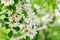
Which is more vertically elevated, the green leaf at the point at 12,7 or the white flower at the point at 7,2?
the white flower at the point at 7,2

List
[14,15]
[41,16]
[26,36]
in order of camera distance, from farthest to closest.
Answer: [41,16]
[26,36]
[14,15]

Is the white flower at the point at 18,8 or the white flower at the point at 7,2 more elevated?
the white flower at the point at 7,2

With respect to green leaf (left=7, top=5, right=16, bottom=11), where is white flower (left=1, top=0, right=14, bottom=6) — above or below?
above

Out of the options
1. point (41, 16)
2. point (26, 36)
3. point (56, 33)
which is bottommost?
point (26, 36)

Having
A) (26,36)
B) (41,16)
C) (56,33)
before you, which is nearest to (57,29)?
(56,33)

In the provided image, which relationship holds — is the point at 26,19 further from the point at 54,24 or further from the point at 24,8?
the point at 54,24

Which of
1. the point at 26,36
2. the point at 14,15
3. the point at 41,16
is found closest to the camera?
the point at 14,15

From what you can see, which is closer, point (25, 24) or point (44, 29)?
point (25, 24)

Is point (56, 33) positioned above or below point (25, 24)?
above

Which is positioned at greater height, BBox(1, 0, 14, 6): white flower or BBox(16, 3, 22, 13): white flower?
BBox(1, 0, 14, 6): white flower

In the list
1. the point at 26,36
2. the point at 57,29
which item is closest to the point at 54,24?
the point at 57,29
